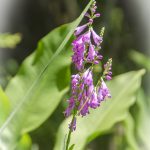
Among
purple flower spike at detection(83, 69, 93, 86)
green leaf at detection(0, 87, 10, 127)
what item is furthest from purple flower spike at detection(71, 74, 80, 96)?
green leaf at detection(0, 87, 10, 127)

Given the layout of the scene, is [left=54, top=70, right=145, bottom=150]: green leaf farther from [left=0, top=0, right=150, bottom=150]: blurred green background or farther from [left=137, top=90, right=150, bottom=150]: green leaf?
[left=0, top=0, right=150, bottom=150]: blurred green background

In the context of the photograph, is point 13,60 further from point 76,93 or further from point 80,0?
point 76,93

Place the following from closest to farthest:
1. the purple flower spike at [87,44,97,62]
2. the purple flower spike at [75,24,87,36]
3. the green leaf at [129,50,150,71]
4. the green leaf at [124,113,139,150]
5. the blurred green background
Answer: the purple flower spike at [87,44,97,62]
the purple flower spike at [75,24,87,36]
the green leaf at [124,113,139,150]
the green leaf at [129,50,150,71]
the blurred green background

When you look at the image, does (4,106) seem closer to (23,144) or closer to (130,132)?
(23,144)

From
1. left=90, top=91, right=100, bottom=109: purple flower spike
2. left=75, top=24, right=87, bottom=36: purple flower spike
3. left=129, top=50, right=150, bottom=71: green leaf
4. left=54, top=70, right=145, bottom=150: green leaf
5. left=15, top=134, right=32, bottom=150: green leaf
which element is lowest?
left=129, top=50, right=150, bottom=71: green leaf

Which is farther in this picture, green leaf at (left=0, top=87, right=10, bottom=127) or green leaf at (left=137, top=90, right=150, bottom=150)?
green leaf at (left=137, top=90, right=150, bottom=150)

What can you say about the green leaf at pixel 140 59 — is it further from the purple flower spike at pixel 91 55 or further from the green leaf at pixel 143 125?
the purple flower spike at pixel 91 55

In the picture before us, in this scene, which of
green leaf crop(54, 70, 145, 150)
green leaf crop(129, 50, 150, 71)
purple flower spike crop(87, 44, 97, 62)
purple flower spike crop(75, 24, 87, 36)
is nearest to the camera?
purple flower spike crop(87, 44, 97, 62)

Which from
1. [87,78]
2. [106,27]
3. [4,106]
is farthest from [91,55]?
[106,27]
